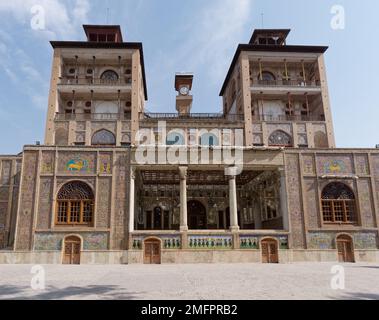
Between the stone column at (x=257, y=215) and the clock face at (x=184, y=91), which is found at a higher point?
the clock face at (x=184, y=91)

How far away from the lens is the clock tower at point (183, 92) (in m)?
38.7

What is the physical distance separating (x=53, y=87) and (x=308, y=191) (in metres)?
25.0

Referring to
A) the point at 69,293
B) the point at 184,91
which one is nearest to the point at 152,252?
the point at 69,293

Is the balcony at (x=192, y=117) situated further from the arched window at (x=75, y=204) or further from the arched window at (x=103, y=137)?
the arched window at (x=75, y=204)

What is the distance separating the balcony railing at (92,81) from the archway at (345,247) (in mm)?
23604

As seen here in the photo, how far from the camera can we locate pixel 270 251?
2089 cm

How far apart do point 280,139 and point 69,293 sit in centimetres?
2616

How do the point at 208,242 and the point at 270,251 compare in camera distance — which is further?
A: the point at 270,251

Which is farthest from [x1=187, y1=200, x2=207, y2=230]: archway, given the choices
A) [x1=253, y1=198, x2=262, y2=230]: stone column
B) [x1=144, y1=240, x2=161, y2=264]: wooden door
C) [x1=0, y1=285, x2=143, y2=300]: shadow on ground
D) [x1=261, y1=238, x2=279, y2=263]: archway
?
[x1=0, y1=285, x2=143, y2=300]: shadow on ground

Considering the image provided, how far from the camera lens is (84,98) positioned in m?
33.8

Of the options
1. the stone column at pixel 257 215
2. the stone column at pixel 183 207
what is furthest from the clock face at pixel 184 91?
the stone column at pixel 183 207

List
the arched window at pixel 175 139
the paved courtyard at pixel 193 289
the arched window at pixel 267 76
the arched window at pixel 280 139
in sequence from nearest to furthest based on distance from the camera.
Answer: the paved courtyard at pixel 193 289 < the arched window at pixel 175 139 < the arched window at pixel 280 139 < the arched window at pixel 267 76

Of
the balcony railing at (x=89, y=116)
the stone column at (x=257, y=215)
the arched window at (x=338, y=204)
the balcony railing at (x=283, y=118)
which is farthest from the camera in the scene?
the balcony railing at (x=283, y=118)

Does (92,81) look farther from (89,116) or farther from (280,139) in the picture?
(280,139)
